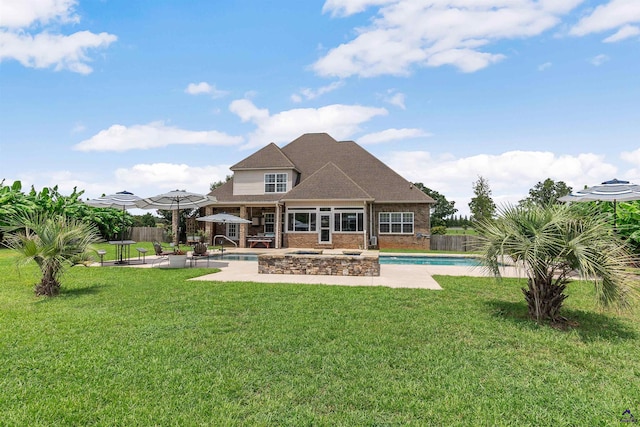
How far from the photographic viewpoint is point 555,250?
18.9 ft

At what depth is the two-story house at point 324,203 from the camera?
2228cm

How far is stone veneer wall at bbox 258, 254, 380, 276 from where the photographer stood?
11.4 m

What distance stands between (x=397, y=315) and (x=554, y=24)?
39.4 ft

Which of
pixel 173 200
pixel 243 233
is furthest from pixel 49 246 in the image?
pixel 243 233

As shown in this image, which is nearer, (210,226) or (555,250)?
(555,250)

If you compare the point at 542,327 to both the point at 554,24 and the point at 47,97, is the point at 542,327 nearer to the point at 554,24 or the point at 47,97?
the point at 554,24

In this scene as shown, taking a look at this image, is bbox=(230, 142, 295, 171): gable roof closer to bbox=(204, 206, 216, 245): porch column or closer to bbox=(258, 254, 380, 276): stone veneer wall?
bbox=(204, 206, 216, 245): porch column

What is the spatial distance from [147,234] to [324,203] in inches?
676

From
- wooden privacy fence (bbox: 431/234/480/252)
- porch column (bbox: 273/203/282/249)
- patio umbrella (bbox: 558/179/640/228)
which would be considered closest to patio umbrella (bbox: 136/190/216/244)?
porch column (bbox: 273/203/282/249)

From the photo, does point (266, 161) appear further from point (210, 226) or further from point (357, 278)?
point (357, 278)

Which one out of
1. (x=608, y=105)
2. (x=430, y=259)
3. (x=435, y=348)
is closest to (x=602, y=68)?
(x=608, y=105)

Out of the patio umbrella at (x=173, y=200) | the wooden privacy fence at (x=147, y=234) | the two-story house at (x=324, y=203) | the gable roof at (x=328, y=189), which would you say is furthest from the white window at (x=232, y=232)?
the patio umbrella at (x=173, y=200)

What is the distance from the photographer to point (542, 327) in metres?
5.78

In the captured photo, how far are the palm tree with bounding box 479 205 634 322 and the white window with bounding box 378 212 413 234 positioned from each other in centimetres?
1715
